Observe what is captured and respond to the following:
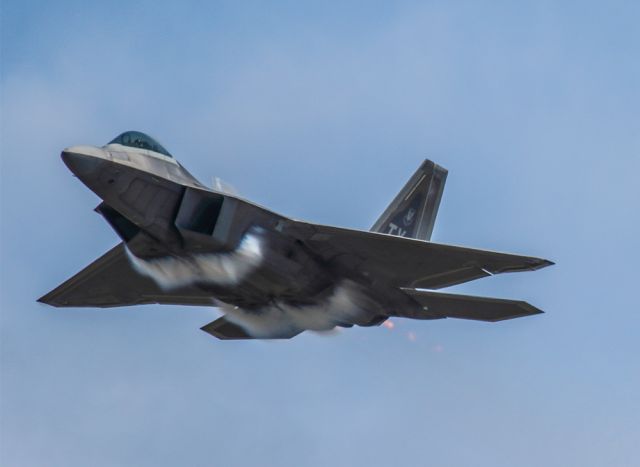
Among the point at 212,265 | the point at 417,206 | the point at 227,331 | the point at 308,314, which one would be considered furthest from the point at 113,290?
the point at 417,206

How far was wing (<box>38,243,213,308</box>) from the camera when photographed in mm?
34844

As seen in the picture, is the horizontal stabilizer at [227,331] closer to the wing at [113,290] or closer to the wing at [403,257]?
the wing at [113,290]

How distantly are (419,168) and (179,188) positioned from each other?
9476 mm

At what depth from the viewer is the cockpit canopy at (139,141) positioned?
29922mm

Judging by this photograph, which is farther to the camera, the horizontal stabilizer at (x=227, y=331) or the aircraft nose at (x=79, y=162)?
the horizontal stabilizer at (x=227, y=331)

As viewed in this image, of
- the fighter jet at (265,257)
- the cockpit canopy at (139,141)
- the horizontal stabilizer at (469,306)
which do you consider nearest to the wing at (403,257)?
the fighter jet at (265,257)

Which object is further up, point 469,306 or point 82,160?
point 82,160

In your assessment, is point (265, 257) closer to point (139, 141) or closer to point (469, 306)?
point (139, 141)

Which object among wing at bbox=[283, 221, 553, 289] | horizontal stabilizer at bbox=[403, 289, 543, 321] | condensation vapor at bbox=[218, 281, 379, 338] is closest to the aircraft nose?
wing at bbox=[283, 221, 553, 289]

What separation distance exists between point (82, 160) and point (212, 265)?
168 inches

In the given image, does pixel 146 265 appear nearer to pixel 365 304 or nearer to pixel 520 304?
pixel 365 304

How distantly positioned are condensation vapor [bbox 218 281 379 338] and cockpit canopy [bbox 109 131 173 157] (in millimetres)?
5337

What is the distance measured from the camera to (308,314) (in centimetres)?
3306

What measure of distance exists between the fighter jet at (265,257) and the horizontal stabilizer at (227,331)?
91 mm
